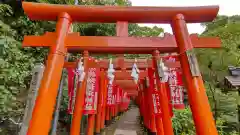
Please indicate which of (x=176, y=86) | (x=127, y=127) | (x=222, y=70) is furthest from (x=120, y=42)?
(x=127, y=127)

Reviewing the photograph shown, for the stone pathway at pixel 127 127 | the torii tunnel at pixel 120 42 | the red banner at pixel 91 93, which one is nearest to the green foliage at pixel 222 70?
the torii tunnel at pixel 120 42

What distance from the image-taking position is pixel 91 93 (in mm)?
7566

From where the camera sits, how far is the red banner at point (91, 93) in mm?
7445

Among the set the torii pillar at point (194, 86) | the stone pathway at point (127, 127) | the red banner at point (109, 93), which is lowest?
the stone pathway at point (127, 127)

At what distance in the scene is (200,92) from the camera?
3.85m

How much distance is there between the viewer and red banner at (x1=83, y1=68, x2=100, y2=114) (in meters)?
7.45

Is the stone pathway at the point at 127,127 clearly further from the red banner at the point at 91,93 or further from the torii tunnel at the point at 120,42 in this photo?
the torii tunnel at the point at 120,42

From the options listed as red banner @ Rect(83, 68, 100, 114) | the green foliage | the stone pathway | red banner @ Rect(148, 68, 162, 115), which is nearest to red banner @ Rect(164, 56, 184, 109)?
red banner @ Rect(148, 68, 162, 115)

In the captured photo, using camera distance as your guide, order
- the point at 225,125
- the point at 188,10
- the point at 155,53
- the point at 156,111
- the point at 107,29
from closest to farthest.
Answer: the point at 188,10
the point at 155,53
the point at 156,111
the point at 225,125
the point at 107,29

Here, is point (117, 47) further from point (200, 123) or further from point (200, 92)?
point (200, 123)

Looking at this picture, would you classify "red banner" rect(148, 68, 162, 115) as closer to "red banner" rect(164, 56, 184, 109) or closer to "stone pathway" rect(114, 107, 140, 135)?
"red banner" rect(164, 56, 184, 109)

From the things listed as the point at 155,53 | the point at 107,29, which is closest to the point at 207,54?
the point at 155,53

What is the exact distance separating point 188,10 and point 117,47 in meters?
1.64

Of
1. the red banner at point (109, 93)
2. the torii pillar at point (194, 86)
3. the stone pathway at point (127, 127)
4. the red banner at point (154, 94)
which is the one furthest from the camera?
the stone pathway at point (127, 127)
